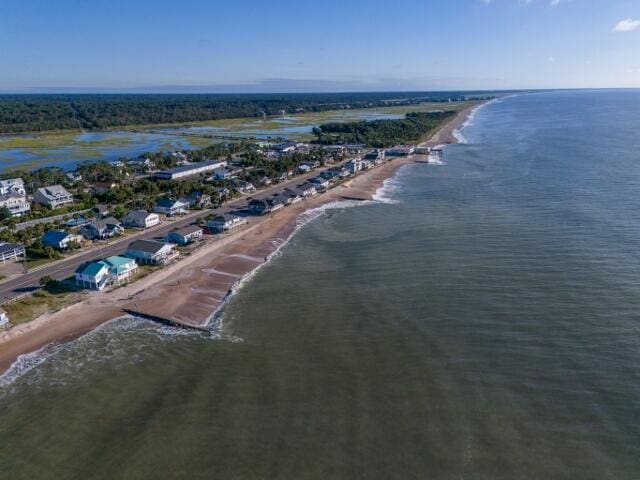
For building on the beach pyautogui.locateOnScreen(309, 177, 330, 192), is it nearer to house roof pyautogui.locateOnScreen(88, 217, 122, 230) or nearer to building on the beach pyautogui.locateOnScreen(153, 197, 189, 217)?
building on the beach pyautogui.locateOnScreen(153, 197, 189, 217)

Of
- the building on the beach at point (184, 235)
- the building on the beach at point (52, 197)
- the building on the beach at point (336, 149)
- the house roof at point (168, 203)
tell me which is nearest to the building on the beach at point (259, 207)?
the house roof at point (168, 203)

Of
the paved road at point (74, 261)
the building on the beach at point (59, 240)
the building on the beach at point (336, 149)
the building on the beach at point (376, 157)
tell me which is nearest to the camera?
the paved road at point (74, 261)

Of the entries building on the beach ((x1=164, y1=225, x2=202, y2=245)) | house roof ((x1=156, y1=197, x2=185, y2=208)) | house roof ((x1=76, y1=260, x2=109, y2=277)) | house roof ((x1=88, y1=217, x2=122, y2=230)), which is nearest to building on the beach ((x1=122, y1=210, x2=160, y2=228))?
house roof ((x1=88, y1=217, x2=122, y2=230))

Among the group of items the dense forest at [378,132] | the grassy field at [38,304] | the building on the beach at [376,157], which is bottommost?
the grassy field at [38,304]

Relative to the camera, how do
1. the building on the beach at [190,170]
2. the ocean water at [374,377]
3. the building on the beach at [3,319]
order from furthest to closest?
the building on the beach at [190,170], the building on the beach at [3,319], the ocean water at [374,377]

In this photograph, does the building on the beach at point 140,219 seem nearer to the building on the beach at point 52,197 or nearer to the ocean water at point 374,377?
the building on the beach at point 52,197

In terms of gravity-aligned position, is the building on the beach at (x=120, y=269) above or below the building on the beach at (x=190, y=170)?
below

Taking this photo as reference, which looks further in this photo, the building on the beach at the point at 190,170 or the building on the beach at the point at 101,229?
the building on the beach at the point at 190,170
